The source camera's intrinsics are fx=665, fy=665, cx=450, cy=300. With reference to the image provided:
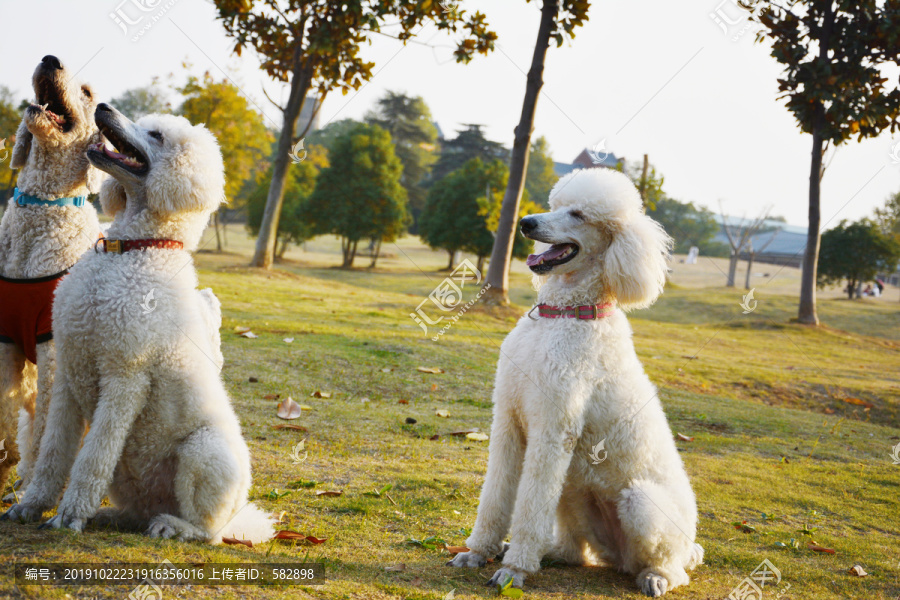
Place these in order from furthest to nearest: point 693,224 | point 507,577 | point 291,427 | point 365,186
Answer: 1. point 693,224
2. point 365,186
3. point 291,427
4. point 507,577

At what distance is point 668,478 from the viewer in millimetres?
3311

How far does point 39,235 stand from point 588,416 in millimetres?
2894

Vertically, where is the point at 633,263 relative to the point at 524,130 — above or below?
below

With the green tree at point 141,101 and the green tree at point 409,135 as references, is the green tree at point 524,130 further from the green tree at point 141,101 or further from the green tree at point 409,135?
the green tree at point 409,135

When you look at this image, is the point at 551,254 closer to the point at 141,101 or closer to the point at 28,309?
the point at 28,309

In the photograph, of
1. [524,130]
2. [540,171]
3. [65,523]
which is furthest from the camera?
[540,171]

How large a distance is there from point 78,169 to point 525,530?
113 inches

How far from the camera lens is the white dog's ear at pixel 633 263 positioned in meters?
3.23

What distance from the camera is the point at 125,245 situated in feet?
10.0

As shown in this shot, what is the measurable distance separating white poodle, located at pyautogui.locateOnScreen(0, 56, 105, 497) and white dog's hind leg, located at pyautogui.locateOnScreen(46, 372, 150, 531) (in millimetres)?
581

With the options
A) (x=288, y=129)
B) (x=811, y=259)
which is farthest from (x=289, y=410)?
(x=811, y=259)

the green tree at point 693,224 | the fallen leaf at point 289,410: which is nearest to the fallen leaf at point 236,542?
the fallen leaf at point 289,410

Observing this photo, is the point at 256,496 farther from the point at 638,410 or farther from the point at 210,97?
the point at 210,97

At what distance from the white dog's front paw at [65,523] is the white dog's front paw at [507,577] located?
5.81ft
